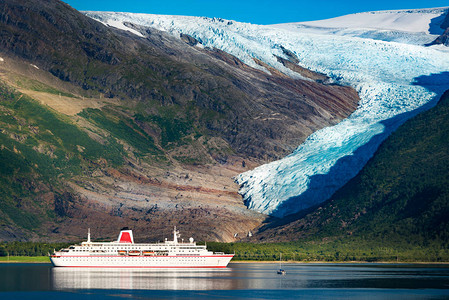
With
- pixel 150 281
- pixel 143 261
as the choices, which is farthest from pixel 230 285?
pixel 143 261

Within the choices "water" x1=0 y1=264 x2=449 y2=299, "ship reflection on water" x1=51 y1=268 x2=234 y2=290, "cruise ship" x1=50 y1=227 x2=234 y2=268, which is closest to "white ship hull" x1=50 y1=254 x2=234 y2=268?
"cruise ship" x1=50 y1=227 x2=234 y2=268

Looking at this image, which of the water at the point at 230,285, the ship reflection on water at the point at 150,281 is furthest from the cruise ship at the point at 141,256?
the water at the point at 230,285

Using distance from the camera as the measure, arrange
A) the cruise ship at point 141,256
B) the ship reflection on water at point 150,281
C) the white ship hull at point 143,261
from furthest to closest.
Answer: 1. the cruise ship at point 141,256
2. the white ship hull at point 143,261
3. the ship reflection on water at point 150,281

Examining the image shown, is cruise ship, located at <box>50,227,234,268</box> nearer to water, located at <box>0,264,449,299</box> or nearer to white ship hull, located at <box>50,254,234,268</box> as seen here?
white ship hull, located at <box>50,254,234,268</box>

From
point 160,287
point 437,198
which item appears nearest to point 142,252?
point 160,287

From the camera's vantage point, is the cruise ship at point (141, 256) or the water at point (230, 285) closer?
the water at point (230, 285)

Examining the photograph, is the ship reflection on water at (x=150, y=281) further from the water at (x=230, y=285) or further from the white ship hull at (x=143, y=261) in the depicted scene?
the white ship hull at (x=143, y=261)

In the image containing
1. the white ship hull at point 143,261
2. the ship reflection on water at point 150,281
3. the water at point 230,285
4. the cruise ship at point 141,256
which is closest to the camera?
the water at point 230,285
